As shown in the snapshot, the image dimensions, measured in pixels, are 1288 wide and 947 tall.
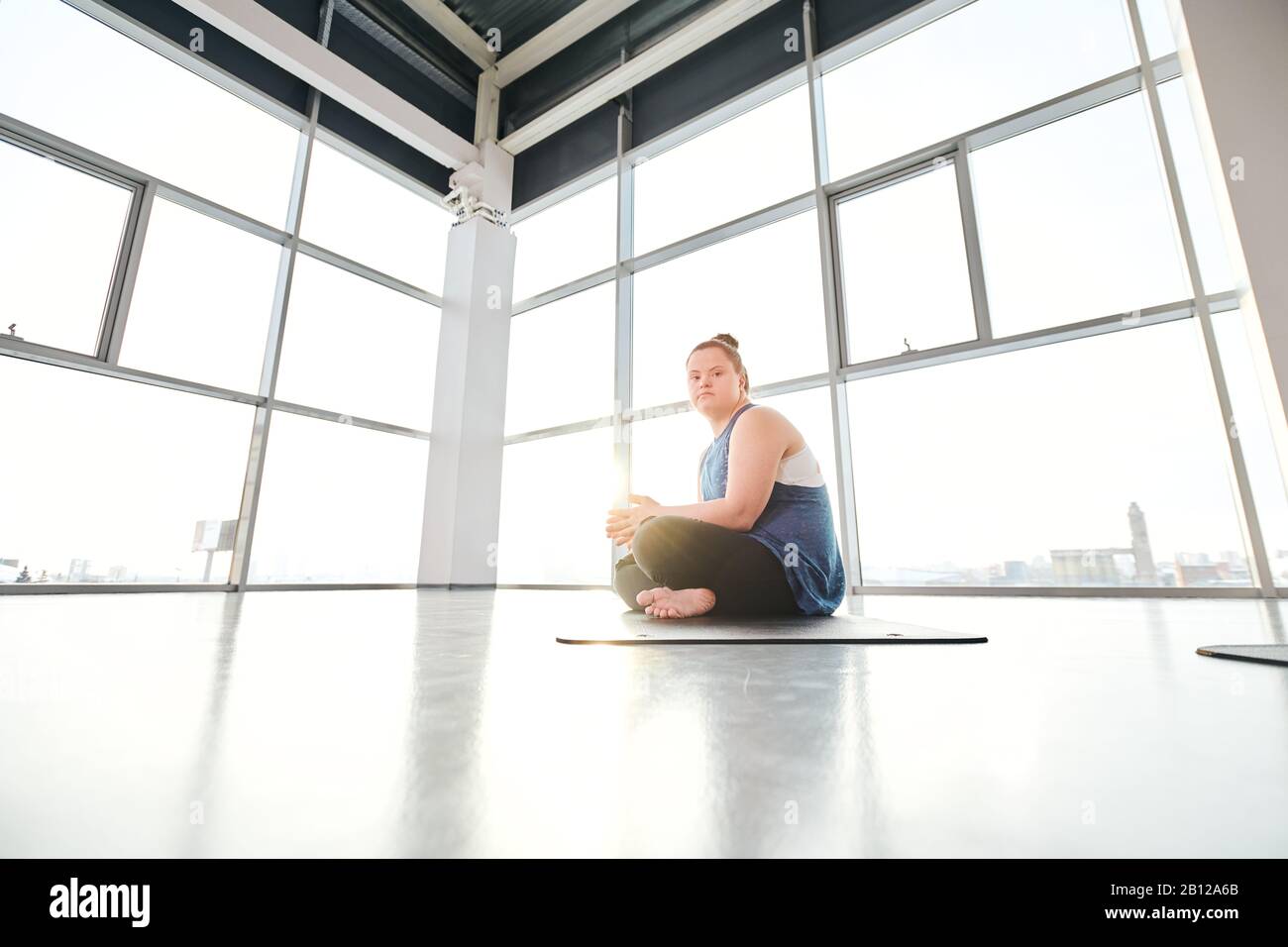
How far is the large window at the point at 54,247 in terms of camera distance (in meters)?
2.88

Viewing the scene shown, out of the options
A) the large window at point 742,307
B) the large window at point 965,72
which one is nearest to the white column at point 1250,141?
the large window at point 965,72

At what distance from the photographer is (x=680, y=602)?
137 centimetres

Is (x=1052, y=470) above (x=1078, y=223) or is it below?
below

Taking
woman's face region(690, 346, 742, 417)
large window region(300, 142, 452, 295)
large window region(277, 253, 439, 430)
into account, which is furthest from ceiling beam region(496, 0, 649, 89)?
woman's face region(690, 346, 742, 417)

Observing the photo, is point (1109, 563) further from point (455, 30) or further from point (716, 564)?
point (455, 30)

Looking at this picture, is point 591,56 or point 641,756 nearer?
point 641,756

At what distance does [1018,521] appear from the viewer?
2816mm

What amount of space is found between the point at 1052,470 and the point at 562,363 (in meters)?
3.26

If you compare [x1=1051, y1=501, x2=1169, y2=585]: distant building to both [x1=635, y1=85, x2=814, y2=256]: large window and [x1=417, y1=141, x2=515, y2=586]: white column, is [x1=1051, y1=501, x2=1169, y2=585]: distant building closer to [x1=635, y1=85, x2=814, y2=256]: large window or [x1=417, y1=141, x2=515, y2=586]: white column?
[x1=635, y1=85, x2=814, y2=256]: large window

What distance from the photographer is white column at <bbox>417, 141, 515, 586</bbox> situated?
4.46 meters

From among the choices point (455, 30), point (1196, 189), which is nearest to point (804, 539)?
point (1196, 189)

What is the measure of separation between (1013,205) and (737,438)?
2.69m

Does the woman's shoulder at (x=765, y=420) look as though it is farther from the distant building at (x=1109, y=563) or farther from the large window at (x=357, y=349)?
the large window at (x=357, y=349)

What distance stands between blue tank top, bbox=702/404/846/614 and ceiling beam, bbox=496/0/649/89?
4348 mm
